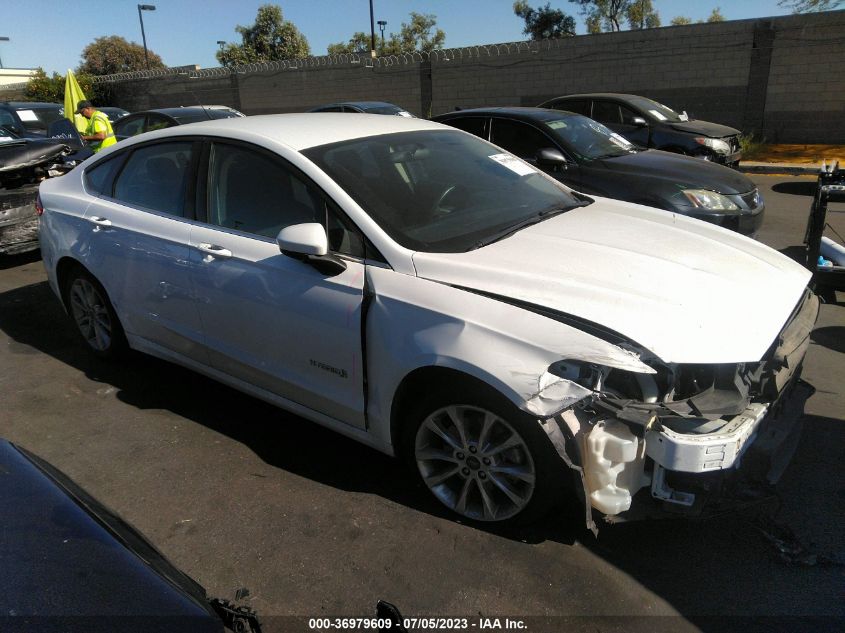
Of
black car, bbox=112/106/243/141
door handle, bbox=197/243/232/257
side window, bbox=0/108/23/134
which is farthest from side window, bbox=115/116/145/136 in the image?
door handle, bbox=197/243/232/257

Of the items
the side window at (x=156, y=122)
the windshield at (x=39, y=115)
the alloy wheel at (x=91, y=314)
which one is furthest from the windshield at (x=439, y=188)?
the windshield at (x=39, y=115)

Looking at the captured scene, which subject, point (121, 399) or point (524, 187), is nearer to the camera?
point (524, 187)

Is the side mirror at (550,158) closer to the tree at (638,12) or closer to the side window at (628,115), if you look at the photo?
the side window at (628,115)

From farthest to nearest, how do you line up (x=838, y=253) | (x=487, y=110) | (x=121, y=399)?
(x=487, y=110) < (x=838, y=253) < (x=121, y=399)

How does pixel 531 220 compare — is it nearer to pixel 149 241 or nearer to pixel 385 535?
pixel 385 535

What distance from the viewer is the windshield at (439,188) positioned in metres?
3.05

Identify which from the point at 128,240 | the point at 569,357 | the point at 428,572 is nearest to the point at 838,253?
the point at 569,357

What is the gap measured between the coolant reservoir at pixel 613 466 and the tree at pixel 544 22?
47.0 m

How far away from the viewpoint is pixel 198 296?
357 centimetres

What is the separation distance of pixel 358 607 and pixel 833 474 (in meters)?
2.32

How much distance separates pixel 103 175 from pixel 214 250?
5.09 feet

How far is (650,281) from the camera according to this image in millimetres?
2701

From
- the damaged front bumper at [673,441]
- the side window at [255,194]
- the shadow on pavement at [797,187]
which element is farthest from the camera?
the shadow on pavement at [797,187]

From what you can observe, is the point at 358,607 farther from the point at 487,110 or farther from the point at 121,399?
the point at 487,110
